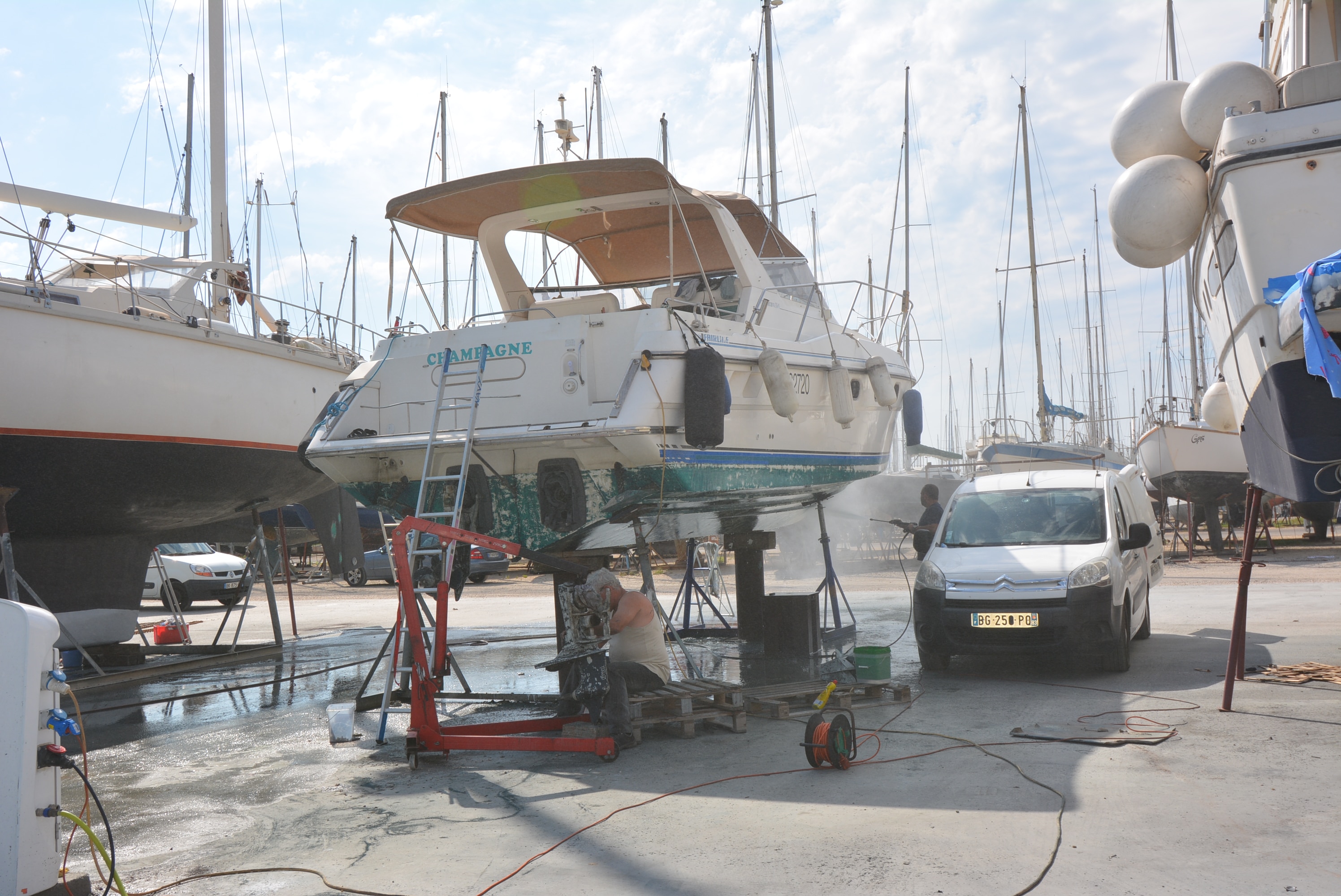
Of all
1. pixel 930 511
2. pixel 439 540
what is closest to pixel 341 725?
pixel 439 540

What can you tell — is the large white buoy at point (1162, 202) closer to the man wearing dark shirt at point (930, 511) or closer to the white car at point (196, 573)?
the man wearing dark shirt at point (930, 511)

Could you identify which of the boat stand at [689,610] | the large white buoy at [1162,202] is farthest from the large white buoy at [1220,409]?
the boat stand at [689,610]

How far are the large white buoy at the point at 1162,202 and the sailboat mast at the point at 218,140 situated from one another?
1006 centimetres

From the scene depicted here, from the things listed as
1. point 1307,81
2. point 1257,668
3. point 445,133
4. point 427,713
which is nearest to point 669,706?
point 427,713

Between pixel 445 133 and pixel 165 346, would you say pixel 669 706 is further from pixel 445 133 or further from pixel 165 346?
pixel 445 133

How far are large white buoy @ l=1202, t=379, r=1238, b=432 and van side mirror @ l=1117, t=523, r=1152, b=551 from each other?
4.21 ft

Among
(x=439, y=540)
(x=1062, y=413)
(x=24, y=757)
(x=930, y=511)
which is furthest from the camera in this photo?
(x=1062, y=413)

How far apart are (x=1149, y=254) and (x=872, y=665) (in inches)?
137

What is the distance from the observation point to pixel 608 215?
30.6 ft

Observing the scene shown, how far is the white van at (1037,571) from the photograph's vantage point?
23.9 ft

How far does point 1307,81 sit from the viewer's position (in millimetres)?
5703

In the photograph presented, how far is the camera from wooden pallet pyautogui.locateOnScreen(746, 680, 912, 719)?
A: 263 inches

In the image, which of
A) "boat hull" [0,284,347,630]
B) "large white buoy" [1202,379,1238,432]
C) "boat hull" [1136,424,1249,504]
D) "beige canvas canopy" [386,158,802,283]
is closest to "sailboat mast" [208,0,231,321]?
"boat hull" [0,284,347,630]

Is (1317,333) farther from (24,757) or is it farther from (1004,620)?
(24,757)
